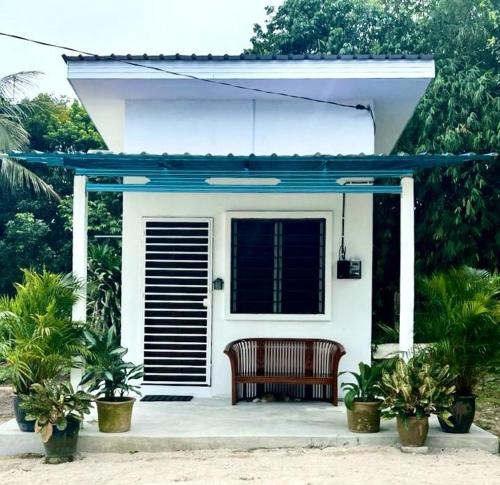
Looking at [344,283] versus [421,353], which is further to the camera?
[344,283]

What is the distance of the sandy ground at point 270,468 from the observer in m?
5.95

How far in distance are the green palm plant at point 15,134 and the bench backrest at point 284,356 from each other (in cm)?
1225

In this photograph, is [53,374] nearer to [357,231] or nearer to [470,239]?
[357,231]

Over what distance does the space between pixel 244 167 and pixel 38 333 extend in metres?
2.66

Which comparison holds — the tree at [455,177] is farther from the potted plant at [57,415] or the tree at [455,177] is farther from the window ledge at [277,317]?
the potted plant at [57,415]

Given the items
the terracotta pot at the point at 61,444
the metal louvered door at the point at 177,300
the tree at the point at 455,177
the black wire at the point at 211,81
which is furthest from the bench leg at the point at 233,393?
the tree at the point at 455,177

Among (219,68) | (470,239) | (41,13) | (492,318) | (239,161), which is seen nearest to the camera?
(492,318)

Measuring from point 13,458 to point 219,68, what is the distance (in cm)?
494

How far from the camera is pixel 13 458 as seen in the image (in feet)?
22.0

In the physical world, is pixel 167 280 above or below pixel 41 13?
below

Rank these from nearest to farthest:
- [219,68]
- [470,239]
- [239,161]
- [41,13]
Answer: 1. [239,161]
2. [219,68]
3. [470,239]
4. [41,13]

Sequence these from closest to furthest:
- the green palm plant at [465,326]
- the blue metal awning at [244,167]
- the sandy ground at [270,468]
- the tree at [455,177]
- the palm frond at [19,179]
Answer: the sandy ground at [270,468]
the green palm plant at [465,326]
the blue metal awning at [244,167]
the tree at [455,177]
the palm frond at [19,179]

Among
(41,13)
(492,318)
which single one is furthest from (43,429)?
(41,13)

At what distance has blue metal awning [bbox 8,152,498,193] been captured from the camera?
7.16m
